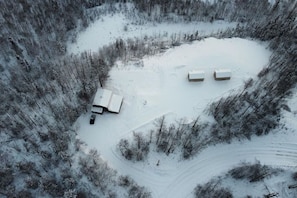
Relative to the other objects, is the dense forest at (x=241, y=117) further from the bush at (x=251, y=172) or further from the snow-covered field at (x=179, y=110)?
the bush at (x=251, y=172)

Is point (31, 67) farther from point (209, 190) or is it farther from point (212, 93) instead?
point (209, 190)

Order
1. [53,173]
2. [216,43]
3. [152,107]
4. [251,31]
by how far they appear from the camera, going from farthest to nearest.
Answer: [251,31] → [216,43] → [152,107] → [53,173]

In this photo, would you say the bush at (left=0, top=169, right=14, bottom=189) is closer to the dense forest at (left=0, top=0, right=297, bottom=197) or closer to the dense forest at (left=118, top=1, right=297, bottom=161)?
the dense forest at (left=0, top=0, right=297, bottom=197)

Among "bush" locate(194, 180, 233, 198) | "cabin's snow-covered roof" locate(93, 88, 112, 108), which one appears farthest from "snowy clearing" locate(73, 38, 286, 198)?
"cabin's snow-covered roof" locate(93, 88, 112, 108)

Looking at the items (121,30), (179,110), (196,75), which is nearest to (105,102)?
(179,110)

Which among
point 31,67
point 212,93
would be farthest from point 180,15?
point 31,67

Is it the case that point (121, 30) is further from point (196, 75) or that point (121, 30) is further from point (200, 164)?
point (200, 164)
